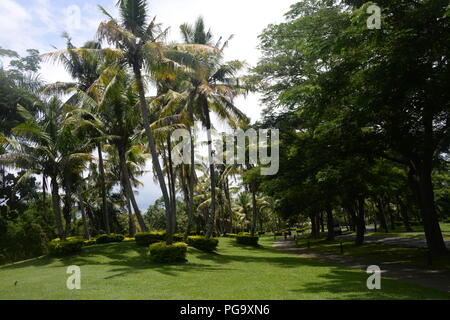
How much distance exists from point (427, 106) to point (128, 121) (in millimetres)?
16251

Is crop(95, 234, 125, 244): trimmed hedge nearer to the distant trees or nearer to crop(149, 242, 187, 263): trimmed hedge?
crop(149, 242, 187, 263): trimmed hedge

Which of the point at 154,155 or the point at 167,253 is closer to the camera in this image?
the point at 167,253

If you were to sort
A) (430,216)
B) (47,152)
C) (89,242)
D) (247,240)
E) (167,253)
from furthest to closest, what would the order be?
(247,240) < (89,242) < (47,152) < (430,216) < (167,253)

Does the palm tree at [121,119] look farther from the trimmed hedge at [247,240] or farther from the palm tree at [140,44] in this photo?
the trimmed hedge at [247,240]

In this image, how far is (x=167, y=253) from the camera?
50.7 ft

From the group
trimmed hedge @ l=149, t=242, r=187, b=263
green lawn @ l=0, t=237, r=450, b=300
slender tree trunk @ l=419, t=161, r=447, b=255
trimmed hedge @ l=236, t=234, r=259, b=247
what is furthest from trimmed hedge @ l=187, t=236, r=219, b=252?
slender tree trunk @ l=419, t=161, r=447, b=255

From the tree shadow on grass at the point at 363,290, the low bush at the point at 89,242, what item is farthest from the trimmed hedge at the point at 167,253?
the low bush at the point at 89,242

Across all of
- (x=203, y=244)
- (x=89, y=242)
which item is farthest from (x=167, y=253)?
(x=89, y=242)

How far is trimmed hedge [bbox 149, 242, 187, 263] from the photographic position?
50.6 feet

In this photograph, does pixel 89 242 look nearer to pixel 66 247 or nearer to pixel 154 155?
pixel 66 247

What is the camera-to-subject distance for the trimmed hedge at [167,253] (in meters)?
15.4
